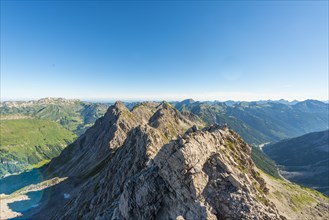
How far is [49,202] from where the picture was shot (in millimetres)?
162250

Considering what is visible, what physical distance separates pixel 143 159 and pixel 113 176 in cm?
1886

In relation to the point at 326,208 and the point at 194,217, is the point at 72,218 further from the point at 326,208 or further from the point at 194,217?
the point at 326,208

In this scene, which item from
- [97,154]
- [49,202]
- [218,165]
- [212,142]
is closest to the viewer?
[218,165]

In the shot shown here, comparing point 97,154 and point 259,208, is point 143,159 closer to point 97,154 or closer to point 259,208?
point 259,208

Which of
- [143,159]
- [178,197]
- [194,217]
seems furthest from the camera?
[143,159]

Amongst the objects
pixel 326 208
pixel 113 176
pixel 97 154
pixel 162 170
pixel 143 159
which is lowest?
pixel 326 208

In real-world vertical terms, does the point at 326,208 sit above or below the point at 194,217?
below

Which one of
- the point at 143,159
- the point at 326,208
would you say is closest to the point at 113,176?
the point at 143,159

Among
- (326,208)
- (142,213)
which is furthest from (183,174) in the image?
(326,208)

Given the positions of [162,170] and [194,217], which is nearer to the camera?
[194,217]

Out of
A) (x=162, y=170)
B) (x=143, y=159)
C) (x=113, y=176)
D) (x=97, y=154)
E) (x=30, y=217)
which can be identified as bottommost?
(x=30, y=217)

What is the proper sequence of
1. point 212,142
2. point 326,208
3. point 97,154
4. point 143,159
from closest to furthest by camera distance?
1. point 212,142
2. point 143,159
3. point 326,208
4. point 97,154

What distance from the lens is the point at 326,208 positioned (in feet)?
458

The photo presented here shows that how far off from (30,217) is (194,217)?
158832mm
